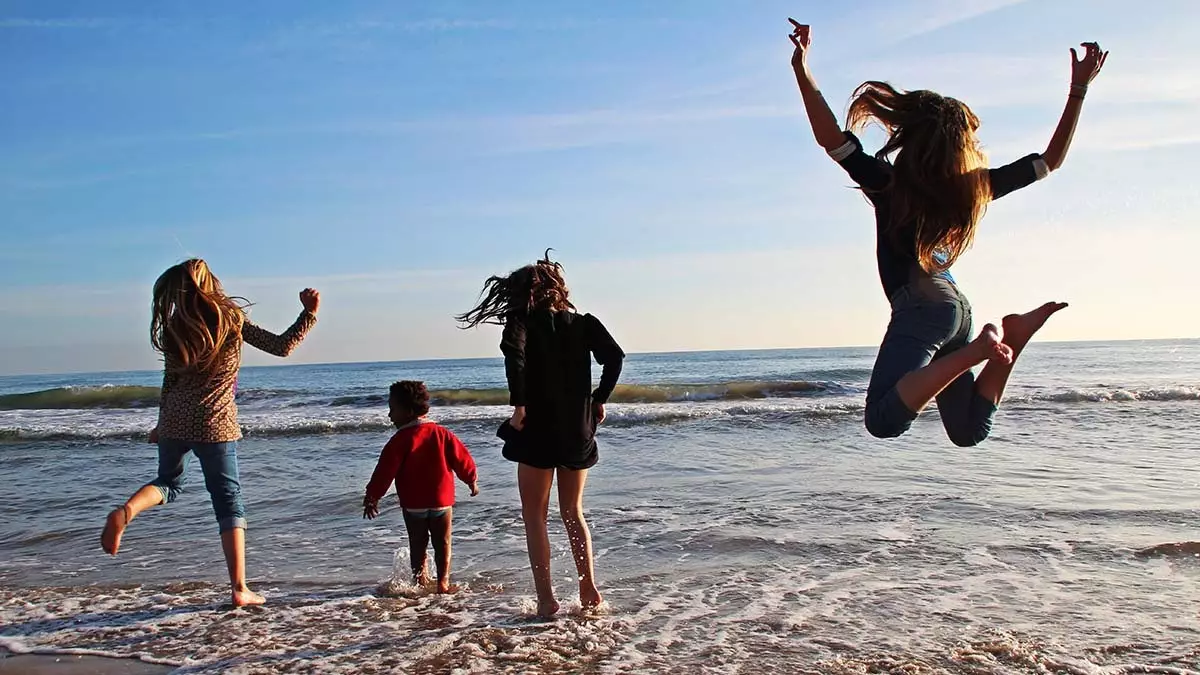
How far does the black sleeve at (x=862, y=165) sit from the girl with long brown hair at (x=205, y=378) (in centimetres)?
285

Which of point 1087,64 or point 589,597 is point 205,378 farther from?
point 1087,64

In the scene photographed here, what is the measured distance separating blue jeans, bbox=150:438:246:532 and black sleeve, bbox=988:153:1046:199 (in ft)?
12.8

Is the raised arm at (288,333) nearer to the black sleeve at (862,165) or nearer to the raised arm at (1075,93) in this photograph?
the black sleeve at (862,165)

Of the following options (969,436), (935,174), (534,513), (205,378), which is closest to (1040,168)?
(935,174)

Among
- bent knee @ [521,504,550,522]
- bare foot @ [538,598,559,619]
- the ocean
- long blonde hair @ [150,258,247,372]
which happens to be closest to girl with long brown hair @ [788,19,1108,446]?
the ocean

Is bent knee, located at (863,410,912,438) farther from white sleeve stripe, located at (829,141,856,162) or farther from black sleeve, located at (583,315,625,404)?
black sleeve, located at (583,315,625,404)

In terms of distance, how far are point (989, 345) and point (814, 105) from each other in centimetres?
113

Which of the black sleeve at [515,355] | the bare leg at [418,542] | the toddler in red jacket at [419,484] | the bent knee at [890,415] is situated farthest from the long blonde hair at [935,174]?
the bare leg at [418,542]

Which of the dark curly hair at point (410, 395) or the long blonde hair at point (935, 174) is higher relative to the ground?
the long blonde hair at point (935, 174)

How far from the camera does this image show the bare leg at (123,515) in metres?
4.40

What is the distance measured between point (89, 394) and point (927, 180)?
93.0ft

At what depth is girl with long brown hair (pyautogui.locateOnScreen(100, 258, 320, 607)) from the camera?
15.5ft

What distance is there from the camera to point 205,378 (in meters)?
4.81

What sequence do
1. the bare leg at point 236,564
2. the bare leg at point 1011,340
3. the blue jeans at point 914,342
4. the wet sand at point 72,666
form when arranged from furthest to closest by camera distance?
the bare leg at point 236,564
the wet sand at point 72,666
the bare leg at point 1011,340
the blue jeans at point 914,342
